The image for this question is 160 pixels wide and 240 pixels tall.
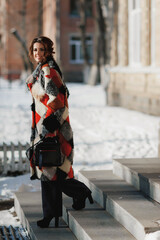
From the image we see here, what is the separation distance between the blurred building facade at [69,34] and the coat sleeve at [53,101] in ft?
113

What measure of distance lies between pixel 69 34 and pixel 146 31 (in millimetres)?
25307

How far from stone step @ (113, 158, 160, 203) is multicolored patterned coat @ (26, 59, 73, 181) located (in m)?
0.86

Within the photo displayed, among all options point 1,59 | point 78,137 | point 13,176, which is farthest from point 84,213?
point 1,59

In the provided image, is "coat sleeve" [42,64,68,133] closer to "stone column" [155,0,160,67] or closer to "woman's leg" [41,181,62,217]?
"woman's leg" [41,181,62,217]

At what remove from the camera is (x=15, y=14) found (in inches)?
1879

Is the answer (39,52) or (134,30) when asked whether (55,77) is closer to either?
(39,52)

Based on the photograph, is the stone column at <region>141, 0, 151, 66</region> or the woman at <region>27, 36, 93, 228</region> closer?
the woman at <region>27, 36, 93, 228</region>

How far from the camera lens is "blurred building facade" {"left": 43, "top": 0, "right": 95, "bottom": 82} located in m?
39.8

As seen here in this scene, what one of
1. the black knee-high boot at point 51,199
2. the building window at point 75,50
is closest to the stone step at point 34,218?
the black knee-high boot at point 51,199

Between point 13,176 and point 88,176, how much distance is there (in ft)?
6.82

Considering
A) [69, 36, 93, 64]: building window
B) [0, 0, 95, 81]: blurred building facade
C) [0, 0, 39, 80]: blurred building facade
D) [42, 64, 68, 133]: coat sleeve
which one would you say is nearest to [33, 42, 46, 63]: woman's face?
[42, 64, 68, 133]: coat sleeve

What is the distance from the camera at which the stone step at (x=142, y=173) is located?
5.37 metres

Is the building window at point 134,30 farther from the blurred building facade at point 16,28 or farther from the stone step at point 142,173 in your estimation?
the blurred building facade at point 16,28

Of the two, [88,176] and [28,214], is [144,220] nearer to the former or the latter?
[28,214]
